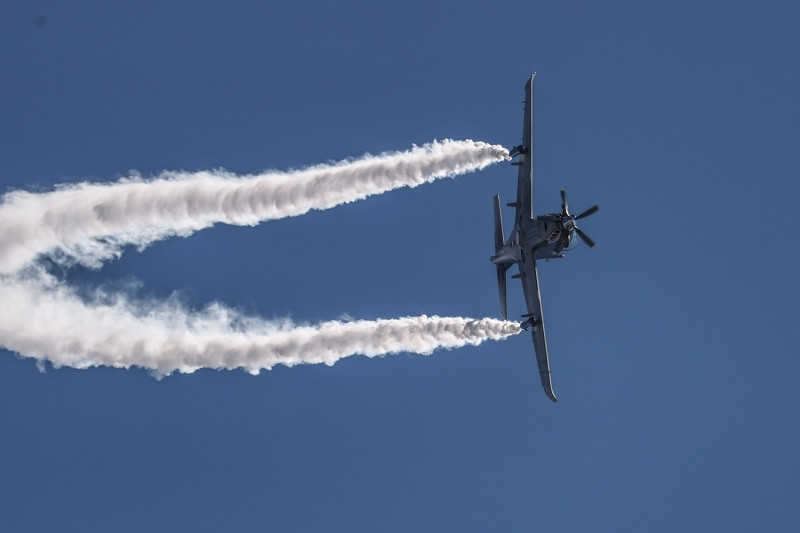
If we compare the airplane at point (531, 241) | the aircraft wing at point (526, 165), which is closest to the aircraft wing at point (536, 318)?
the airplane at point (531, 241)

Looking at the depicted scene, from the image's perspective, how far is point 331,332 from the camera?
59.3 m

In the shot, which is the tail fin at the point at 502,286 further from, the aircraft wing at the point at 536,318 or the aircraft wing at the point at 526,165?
the aircraft wing at the point at 526,165

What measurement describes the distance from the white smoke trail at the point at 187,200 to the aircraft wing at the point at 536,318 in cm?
743

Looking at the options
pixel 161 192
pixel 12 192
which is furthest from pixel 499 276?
pixel 12 192

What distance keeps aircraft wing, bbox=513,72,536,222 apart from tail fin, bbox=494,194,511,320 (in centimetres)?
517

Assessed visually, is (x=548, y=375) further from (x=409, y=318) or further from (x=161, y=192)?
(x=161, y=192)

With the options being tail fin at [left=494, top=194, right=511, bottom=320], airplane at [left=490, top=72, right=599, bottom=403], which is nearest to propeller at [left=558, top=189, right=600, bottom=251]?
airplane at [left=490, top=72, right=599, bottom=403]

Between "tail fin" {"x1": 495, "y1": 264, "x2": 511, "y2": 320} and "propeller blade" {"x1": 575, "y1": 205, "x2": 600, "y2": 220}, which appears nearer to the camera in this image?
"propeller blade" {"x1": 575, "y1": 205, "x2": 600, "y2": 220}

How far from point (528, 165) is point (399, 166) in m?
6.86

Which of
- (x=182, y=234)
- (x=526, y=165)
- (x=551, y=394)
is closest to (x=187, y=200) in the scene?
(x=182, y=234)

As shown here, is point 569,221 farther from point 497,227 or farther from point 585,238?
point 497,227

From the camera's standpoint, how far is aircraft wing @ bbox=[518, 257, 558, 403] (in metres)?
62.7

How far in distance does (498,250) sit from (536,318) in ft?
18.0

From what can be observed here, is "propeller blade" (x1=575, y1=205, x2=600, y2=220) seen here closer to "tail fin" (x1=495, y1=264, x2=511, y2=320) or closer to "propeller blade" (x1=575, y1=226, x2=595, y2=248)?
"propeller blade" (x1=575, y1=226, x2=595, y2=248)
